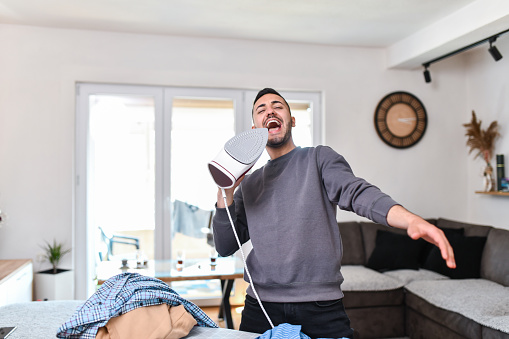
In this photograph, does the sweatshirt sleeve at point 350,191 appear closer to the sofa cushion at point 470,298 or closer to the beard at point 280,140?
the beard at point 280,140

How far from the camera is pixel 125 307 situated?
1303 mm

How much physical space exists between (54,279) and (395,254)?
2807 mm

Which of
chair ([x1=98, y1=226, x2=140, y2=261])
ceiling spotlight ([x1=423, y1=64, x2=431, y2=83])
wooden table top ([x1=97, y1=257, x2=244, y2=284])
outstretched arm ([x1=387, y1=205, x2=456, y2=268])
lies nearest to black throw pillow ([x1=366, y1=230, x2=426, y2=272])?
wooden table top ([x1=97, y1=257, x2=244, y2=284])

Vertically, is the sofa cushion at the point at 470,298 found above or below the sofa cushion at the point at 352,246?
below

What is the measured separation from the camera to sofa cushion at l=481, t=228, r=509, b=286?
10.9 feet

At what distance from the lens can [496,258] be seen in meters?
3.41

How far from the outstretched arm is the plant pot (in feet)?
10.6

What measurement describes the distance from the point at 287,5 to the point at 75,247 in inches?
105

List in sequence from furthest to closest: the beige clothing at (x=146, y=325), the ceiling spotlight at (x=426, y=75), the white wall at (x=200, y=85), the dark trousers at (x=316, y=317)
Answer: the ceiling spotlight at (x=426, y=75)
the white wall at (x=200, y=85)
the dark trousers at (x=316, y=317)
the beige clothing at (x=146, y=325)

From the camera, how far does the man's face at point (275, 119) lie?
5.21ft

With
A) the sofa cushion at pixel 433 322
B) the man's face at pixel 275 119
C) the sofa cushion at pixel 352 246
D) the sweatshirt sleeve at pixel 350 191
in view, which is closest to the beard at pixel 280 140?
the man's face at pixel 275 119

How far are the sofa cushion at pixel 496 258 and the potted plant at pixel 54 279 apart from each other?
3.35 metres

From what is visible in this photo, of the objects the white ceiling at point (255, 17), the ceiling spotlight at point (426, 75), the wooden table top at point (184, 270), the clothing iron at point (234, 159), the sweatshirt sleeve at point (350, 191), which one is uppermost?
the white ceiling at point (255, 17)

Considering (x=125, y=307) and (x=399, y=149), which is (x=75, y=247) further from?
(x=399, y=149)
